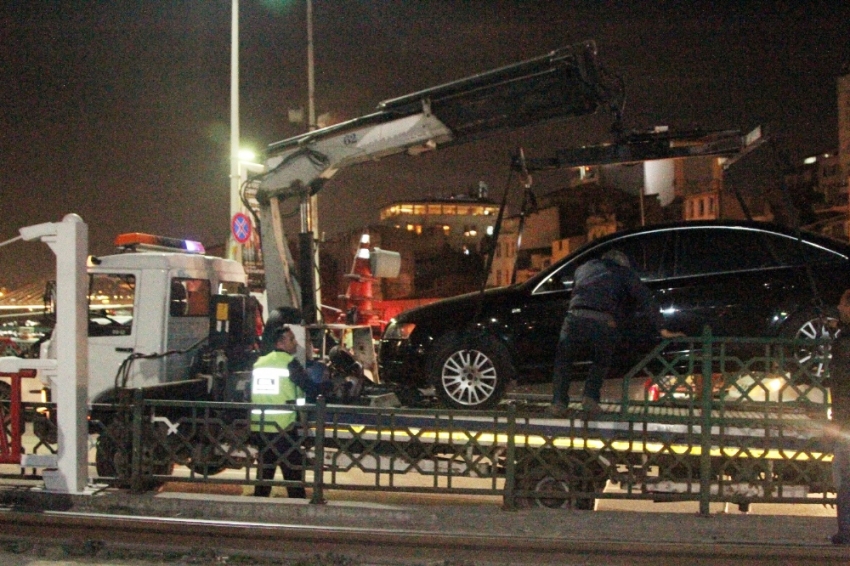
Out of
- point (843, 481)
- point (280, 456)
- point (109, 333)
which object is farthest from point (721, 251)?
point (109, 333)

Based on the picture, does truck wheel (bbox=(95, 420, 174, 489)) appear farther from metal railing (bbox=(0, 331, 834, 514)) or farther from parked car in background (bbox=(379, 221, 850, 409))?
parked car in background (bbox=(379, 221, 850, 409))

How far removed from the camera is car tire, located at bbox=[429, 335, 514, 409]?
793 cm

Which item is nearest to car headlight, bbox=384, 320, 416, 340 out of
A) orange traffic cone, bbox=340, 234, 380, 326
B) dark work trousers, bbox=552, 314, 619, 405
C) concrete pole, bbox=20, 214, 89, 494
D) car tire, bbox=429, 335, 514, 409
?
car tire, bbox=429, 335, 514, 409

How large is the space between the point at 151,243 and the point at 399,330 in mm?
2998

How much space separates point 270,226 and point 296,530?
13.7 ft

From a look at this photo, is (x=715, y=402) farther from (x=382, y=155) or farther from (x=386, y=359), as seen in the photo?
(x=382, y=155)

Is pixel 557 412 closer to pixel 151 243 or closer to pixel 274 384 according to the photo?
pixel 274 384

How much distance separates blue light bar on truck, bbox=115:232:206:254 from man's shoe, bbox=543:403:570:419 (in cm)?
478

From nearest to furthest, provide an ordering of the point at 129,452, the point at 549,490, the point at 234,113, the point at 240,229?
the point at 549,490, the point at 129,452, the point at 240,229, the point at 234,113

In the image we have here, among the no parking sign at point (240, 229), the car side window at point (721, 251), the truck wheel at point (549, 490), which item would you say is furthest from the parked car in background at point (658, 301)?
the no parking sign at point (240, 229)

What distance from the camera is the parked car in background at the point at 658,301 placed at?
24.9 ft

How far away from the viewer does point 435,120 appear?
8.23 metres

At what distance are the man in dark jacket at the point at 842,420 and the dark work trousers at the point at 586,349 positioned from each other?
Answer: 1.86 meters

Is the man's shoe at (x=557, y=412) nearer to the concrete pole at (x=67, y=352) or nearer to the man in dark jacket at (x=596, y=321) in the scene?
the man in dark jacket at (x=596, y=321)
